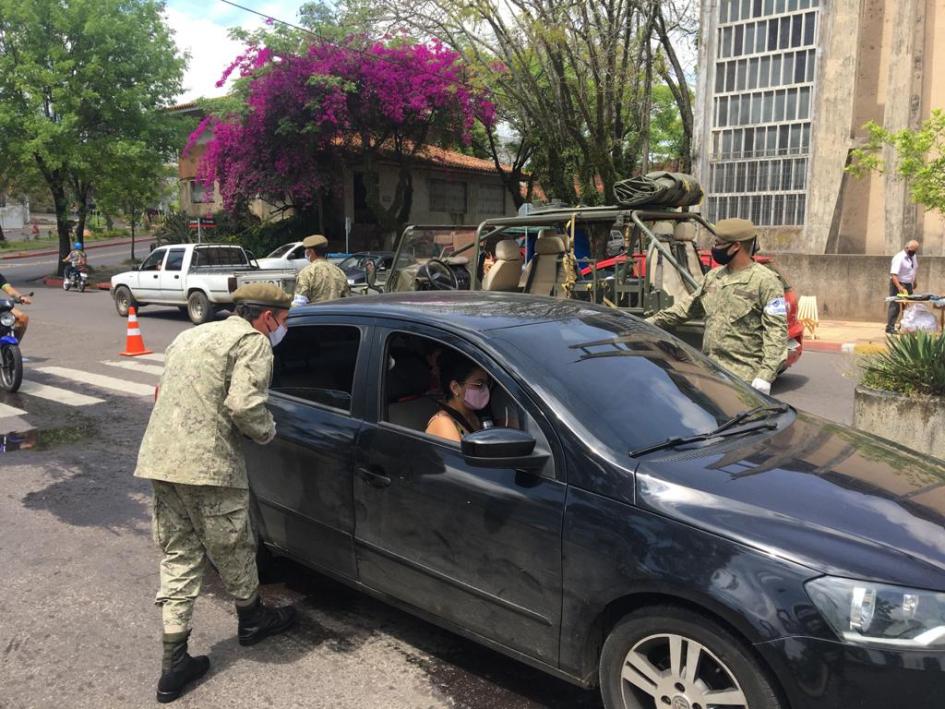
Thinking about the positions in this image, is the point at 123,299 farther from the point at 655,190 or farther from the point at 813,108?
the point at 813,108

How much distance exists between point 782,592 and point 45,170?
30.9 m

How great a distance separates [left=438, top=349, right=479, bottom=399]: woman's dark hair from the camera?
351 cm

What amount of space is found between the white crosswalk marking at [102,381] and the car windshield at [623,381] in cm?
691

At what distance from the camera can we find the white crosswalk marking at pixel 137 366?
10570mm

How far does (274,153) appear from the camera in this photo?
25.8m

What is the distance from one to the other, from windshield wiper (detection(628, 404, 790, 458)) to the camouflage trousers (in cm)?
170

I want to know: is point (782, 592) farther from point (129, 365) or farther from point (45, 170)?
point (45, 170)

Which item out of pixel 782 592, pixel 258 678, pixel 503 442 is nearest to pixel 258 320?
pixel 503 442

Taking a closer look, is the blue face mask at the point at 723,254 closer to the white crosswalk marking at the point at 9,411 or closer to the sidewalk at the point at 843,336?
the sidewalk at the point at 843,336

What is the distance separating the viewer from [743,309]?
493cm

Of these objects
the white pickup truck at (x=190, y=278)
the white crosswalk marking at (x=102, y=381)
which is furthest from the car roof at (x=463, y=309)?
the white pickup truck at (x=190, y=278)

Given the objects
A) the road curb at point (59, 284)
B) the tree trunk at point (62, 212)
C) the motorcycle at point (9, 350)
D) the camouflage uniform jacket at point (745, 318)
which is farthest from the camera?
the tree trunk at point (62, 212)

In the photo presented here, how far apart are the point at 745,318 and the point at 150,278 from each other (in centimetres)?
1472

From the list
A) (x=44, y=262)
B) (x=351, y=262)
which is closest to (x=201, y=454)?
(x=351, y=262)
